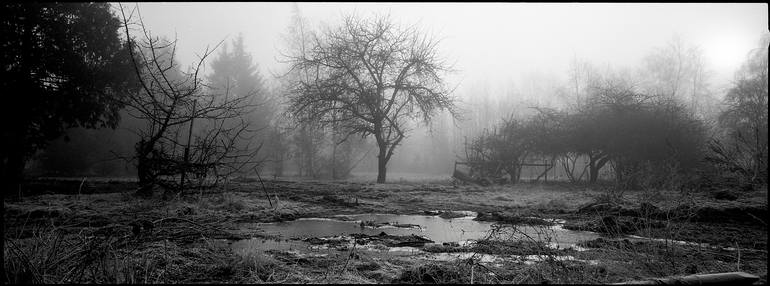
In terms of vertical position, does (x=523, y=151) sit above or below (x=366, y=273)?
above

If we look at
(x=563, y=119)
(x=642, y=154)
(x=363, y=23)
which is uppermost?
(x=363, y=23)

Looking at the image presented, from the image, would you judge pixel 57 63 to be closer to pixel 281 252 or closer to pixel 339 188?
pixel 339 188

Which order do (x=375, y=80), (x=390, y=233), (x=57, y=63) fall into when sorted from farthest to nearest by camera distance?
(x=375, y=80) → (x=57, y=63) → (x=390, y=233)

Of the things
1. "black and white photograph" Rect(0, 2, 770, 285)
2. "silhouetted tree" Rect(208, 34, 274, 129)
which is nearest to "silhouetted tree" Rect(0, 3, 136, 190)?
"black and white photograph" Rect(0, 2, 770, 285)

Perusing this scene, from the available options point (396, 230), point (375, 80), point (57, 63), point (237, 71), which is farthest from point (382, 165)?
point (237, 71)

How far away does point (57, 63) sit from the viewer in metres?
14.0

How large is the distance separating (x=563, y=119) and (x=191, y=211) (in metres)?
17.6

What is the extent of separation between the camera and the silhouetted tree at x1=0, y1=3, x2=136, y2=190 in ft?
42.5

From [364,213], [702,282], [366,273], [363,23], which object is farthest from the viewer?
[363,23]

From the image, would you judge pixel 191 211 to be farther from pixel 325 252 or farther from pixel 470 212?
pixel 470 212

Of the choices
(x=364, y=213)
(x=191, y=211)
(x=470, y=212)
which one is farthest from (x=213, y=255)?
(x=470, y=212)

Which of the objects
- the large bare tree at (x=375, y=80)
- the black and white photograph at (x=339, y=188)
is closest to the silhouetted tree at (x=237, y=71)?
the black and white photograph at (x=339, y=188)

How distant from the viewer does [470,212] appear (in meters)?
8.73

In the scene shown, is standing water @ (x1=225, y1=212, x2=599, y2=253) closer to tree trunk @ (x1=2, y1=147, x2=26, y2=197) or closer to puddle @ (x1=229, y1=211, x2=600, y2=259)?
puddle @ (x1=229, y1=211, x2=600, y2=259)
